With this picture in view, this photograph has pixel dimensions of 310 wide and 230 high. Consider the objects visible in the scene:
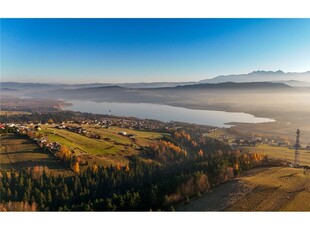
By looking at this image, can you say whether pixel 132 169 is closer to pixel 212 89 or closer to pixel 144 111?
pixel 144 111

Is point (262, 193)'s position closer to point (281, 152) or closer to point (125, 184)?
point (281, 152)

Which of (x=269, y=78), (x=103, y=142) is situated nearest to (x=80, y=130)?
(x=103, y=142)

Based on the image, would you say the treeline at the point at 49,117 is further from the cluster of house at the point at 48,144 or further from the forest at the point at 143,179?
the cluster of house at the point at 48,144

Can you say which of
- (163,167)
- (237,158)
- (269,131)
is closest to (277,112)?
(269,131)

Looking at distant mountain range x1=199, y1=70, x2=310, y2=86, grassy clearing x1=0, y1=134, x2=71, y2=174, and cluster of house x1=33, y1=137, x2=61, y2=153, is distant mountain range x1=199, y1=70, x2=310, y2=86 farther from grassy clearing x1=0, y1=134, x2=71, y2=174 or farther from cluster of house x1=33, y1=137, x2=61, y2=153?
grassy clearing x1=0, y1=134, x2=71, y2=174

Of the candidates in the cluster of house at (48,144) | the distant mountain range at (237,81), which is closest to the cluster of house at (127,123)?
the cluster of house at (48,144)

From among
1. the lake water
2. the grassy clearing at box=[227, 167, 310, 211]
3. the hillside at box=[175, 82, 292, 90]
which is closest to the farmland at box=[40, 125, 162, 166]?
the lake water
